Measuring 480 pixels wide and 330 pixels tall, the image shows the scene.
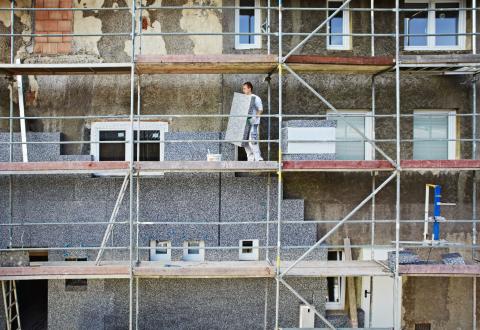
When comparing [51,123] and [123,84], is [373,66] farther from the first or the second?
[51,123]

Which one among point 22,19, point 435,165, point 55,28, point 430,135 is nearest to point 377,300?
point 435,165

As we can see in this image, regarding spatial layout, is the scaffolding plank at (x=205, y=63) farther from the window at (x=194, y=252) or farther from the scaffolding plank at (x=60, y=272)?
the scaffolding plank at (x=60, y=272)

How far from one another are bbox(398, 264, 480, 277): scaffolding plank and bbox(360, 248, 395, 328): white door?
1.04 m

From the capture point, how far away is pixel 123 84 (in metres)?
8.38

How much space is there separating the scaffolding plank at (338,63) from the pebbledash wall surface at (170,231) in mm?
1957

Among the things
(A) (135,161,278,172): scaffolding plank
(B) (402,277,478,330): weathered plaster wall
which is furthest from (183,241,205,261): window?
(B) (402,277,478,330): weathered plaster wall

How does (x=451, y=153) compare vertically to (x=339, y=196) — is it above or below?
above

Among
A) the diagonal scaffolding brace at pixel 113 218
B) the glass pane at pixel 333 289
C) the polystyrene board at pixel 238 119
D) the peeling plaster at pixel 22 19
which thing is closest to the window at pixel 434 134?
the glass pane at pixel 333 289

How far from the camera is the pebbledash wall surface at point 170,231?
8047 mm

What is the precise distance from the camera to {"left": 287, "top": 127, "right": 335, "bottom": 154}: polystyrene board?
7.59 metres

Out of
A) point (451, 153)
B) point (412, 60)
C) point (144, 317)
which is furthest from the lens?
point (451, 153)

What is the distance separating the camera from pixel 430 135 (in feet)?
28.1

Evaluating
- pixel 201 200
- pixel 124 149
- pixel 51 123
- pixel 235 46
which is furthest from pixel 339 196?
pixel 51 123

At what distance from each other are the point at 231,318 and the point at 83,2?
22.1 ft
